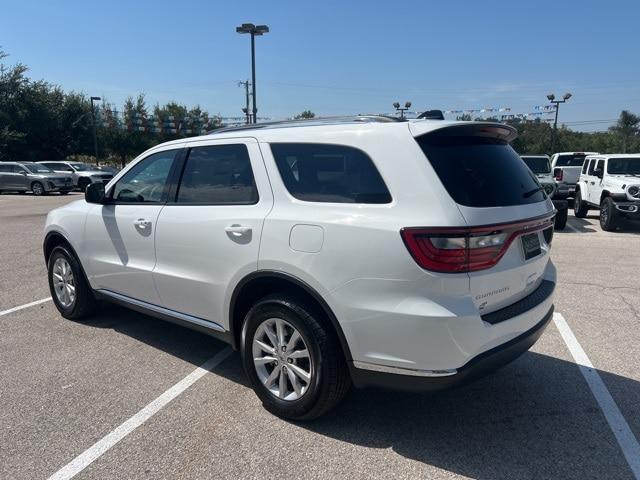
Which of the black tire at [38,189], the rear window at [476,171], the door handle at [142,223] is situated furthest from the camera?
the black tire at [38,189]

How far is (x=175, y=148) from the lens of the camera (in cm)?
408

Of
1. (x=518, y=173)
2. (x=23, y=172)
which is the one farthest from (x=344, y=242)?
(x=23, y=172)

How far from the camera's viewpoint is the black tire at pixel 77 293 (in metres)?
4.93

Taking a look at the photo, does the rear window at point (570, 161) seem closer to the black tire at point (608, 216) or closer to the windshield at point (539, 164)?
the windshield at point (539, 164)

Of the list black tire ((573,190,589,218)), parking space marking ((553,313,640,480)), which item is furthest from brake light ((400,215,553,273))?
black tire ((573,190,589,218))

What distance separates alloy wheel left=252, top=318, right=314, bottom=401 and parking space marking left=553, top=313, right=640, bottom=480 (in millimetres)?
1842

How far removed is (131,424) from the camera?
3.24 m

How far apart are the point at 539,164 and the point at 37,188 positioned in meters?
22.0

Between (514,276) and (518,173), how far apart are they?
0.74 metres

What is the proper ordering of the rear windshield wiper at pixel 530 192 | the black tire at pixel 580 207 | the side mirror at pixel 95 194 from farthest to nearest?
the black tire at pixel 580 207 < the side mirror at pixel 95 194 < the rear windshield wiper at pixel 530 192

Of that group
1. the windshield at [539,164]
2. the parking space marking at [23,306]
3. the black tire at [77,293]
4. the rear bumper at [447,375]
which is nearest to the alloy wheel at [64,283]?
the black tire at [77,293]

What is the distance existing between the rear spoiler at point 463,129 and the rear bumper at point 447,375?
4.04ft

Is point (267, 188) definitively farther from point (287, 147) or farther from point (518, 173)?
point (518, 173)

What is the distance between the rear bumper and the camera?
2.66m
